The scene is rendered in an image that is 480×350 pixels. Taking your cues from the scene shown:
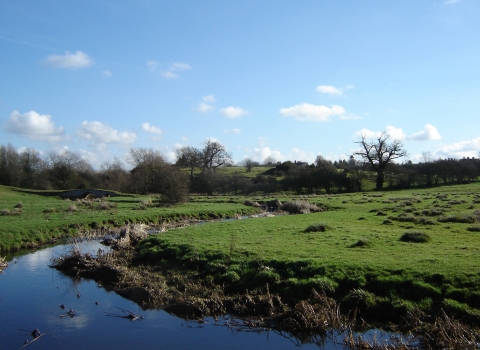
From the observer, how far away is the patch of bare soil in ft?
35.3

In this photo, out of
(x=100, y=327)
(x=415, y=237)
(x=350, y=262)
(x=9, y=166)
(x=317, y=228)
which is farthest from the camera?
(x=9, y=166)

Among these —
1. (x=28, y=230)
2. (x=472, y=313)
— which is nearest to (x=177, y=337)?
(x=472, y=313)

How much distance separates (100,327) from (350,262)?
32.4ft

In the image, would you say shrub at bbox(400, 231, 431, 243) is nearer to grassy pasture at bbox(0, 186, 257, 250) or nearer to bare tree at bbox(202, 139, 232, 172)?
grassy pasture at bbox(0, 186, 257, 250)

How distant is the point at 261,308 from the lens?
13.6 meters

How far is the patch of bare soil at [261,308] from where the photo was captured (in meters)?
10.8

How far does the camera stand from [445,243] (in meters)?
19.4

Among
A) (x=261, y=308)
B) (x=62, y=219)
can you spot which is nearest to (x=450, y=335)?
(x=261, y=308)

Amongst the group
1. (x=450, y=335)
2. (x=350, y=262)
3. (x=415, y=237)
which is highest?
(x=415, y=237)

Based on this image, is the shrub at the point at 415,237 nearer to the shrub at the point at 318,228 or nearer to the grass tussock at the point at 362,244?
the grass tussock at the point at 362,244

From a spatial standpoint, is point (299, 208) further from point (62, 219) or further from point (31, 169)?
point (31, 169)

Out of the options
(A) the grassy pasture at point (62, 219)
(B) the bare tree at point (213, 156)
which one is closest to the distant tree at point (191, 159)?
(B) the bare tree at point (213, 156)

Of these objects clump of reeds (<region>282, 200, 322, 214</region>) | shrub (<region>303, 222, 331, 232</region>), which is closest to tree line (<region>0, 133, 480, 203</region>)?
clump of reeds (<region>282, 200, 322, 214</region>)

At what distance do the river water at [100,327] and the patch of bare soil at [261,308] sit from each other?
1.46 feet
